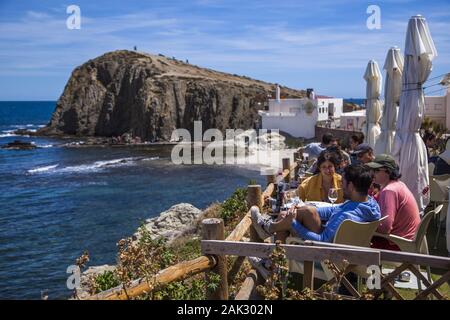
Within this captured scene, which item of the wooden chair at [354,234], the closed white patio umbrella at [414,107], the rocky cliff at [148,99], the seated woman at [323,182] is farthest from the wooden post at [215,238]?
the rocky cliff at [148,99]

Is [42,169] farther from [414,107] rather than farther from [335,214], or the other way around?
[335,214]

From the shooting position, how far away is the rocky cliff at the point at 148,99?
70188mm

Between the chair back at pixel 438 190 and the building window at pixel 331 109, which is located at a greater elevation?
the building window at pixel 331 109

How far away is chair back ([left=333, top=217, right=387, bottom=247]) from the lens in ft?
15.6

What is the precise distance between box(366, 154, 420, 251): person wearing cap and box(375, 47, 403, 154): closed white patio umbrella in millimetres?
5341

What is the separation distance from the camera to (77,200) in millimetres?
28594

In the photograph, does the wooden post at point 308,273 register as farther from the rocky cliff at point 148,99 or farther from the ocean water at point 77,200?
the rocky cliff at point 148,99

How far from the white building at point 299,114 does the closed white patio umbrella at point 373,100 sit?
34.1 m

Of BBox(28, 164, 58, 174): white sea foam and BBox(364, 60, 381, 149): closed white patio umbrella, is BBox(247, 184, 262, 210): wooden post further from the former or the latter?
BBox(28, 164, 58, 174): white sea foam

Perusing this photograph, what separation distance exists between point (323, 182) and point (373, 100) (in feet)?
27.6

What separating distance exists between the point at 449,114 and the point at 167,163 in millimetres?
25871

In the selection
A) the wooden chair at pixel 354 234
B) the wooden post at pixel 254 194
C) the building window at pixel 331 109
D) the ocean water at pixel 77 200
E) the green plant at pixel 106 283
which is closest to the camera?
the wooden chair at pixel 354 234

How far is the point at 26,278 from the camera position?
49.1 ft

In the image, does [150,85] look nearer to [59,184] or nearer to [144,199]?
Result: [59,184]
